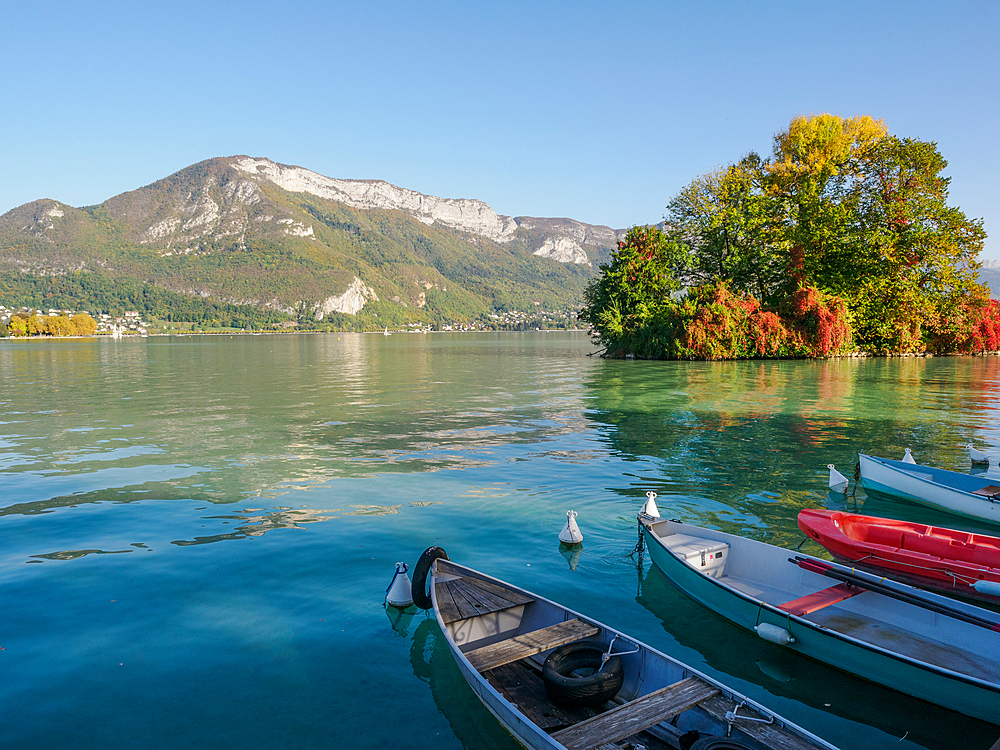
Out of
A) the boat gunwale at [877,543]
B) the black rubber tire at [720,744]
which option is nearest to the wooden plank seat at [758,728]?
the black rubber tire at [720,744]

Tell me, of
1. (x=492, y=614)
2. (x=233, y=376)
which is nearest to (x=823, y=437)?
(x=492, y=614)

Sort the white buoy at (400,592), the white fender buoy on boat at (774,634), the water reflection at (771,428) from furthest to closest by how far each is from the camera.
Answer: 1. the water reflection at (771,428)
2. the white buoy at (400,592)
3. the white fender buoy on boat at (774,634)

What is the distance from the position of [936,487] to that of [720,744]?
1101 cm

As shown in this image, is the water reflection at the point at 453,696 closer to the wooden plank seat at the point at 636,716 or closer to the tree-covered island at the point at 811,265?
the wooden plank seat at the point at 636,716

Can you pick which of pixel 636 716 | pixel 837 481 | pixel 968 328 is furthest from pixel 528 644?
pixel 968 328

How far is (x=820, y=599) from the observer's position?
801 cm

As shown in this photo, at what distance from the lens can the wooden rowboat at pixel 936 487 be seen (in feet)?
40.8

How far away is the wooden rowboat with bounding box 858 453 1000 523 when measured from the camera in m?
12.4

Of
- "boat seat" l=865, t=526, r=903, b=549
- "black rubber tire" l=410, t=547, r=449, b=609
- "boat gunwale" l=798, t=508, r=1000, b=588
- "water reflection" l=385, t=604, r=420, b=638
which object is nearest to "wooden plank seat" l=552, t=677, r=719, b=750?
"black rubber tire" l=410, t=547, r=449, b=609

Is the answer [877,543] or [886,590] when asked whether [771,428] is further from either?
[886,590]

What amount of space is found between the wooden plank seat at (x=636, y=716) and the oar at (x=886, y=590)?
327cm

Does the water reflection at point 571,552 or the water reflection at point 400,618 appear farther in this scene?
the water reflection at point 571,552

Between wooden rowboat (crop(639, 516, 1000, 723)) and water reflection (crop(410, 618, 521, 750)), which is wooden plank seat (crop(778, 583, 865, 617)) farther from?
water reflection (crop(410, 618, 521, 750))

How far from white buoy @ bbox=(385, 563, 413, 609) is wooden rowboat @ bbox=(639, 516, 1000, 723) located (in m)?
3.97
